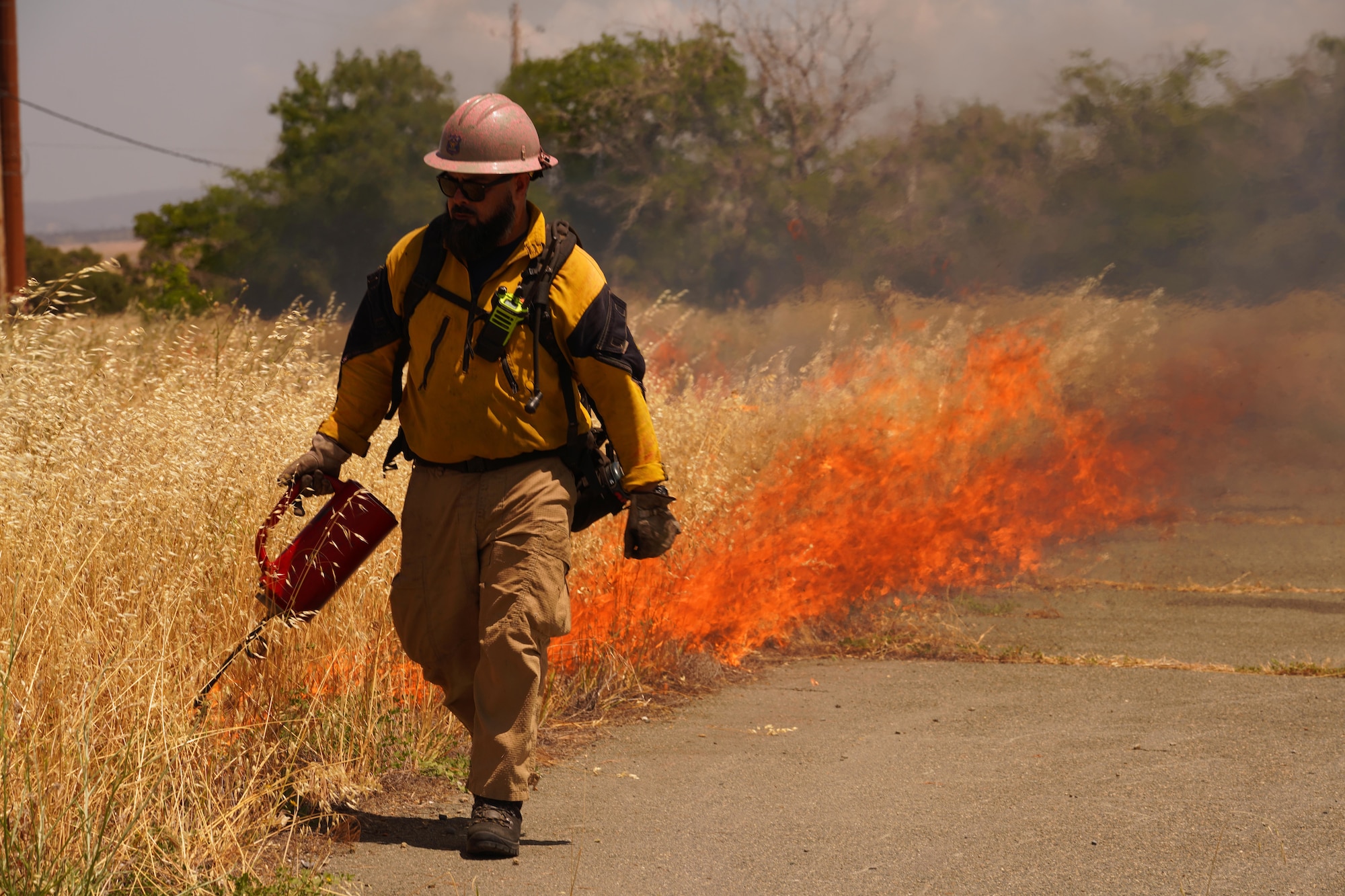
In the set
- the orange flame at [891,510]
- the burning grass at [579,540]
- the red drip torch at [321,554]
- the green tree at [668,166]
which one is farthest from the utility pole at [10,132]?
the red drip torch at [321,554]

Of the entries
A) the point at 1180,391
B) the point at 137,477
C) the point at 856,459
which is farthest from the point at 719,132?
the point at 137,477

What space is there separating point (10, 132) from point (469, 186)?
13.9 meters

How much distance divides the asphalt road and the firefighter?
347mm

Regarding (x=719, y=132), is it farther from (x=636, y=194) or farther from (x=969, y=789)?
(x=969, y=789)

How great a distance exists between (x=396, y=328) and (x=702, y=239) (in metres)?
16.2

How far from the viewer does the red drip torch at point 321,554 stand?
3.97m

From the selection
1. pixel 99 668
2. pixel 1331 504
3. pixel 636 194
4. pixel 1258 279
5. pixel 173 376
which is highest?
pixel 636 194

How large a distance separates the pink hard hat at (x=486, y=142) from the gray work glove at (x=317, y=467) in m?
0.93

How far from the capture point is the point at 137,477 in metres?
4.75

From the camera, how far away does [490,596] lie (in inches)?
146

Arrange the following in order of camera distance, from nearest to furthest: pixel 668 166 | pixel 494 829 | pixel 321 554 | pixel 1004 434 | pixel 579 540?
pixel 494 829 → pixel 321 554 → pixel 579 540 → pixel 1004 434 → pixel 668 166

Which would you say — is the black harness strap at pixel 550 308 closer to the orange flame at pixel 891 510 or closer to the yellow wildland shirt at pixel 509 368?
the yellow wildland shirt at pixel 509 368

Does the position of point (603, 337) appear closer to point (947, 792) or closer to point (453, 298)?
point (453, 298)

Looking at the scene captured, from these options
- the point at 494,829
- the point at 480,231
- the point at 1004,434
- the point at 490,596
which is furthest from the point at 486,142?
the point at 1004,434
